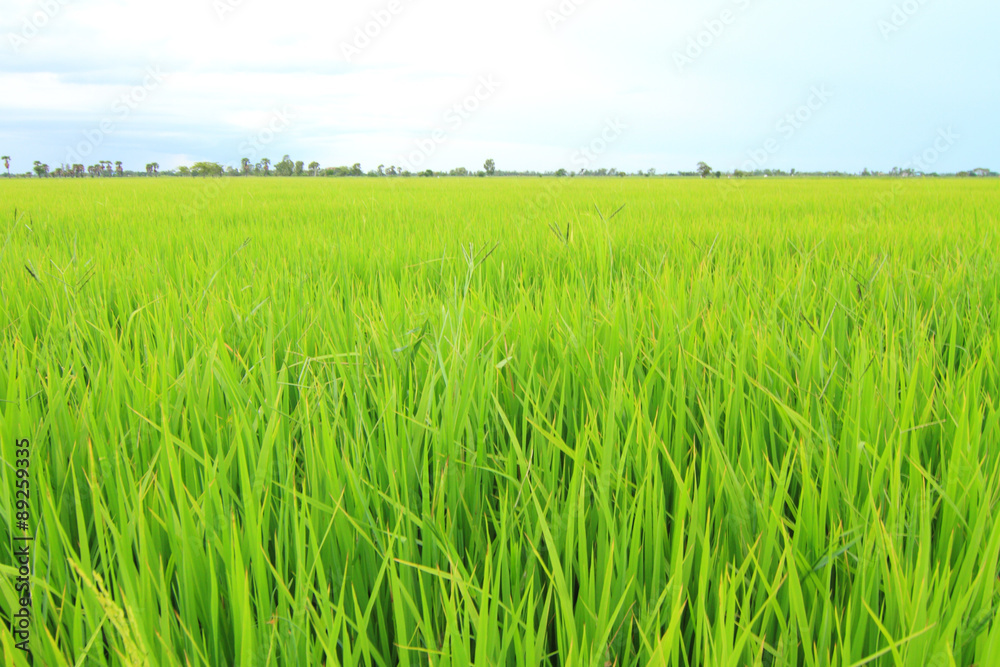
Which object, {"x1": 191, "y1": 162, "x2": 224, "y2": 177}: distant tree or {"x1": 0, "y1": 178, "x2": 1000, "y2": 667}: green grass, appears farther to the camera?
{"x1": 191, "y1": 162, "x2": 224, "y2": 177}: distant tree

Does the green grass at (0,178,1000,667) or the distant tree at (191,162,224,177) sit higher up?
the distant tree at (191,162,224,177)

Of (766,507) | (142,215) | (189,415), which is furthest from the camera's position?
(142,215)

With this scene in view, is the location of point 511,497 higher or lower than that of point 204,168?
lower

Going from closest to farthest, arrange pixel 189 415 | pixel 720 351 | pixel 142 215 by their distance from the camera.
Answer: pixel 189 415 → pixel 720 351 → pixel 142 215

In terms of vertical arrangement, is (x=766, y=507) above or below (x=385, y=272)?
below

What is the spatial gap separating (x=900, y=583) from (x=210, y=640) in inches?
23.0

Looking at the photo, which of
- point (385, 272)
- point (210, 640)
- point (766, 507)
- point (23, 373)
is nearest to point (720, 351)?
point (766, 507)

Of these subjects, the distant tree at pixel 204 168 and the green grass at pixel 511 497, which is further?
the distant tree at pixel 204 168

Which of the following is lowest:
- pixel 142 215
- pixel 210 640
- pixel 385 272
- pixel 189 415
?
pixel 210 640

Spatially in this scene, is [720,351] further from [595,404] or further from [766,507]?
[766,507]

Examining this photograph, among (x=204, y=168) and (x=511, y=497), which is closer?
(x=511, y=497)

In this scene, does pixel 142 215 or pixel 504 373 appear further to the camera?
pixel 142 215

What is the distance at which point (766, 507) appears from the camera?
0.56 m

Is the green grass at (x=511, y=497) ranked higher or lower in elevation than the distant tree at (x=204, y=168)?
lower
